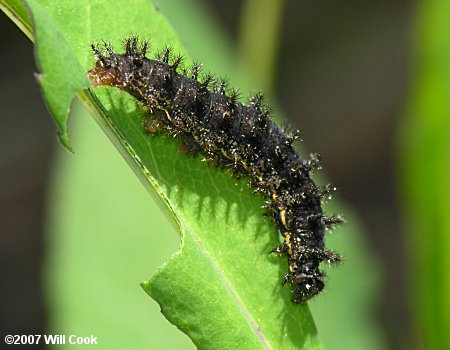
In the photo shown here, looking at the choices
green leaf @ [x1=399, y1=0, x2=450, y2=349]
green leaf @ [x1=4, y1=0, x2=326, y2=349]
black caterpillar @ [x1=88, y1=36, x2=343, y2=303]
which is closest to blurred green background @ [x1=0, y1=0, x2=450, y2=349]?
green leaf @ [x1=399, y1=0, x2=450, y2=349]

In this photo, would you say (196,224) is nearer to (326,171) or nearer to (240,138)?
(240,138)

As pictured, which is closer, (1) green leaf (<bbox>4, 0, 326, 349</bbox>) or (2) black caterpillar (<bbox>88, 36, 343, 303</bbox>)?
(1) green leaf (<bbox>4, 0, 326, 349</bbox>)

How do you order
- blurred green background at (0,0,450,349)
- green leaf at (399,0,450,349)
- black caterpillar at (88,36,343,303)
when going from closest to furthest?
black caterpillar at (88,36,343,303)
green leaf at (399,0,450,349)
blurred green background at (0,0,450,349)

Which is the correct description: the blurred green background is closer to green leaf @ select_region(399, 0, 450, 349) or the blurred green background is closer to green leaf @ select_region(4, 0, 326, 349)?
green leaf @ select_region(399, 0, 450, 349)

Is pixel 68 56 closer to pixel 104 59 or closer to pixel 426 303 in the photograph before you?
pixel 104 59

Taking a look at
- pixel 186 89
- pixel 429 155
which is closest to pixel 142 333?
pixel 186 89

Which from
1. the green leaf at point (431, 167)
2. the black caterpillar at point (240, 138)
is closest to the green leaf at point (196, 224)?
the black caterpillar at point (240, 138)
